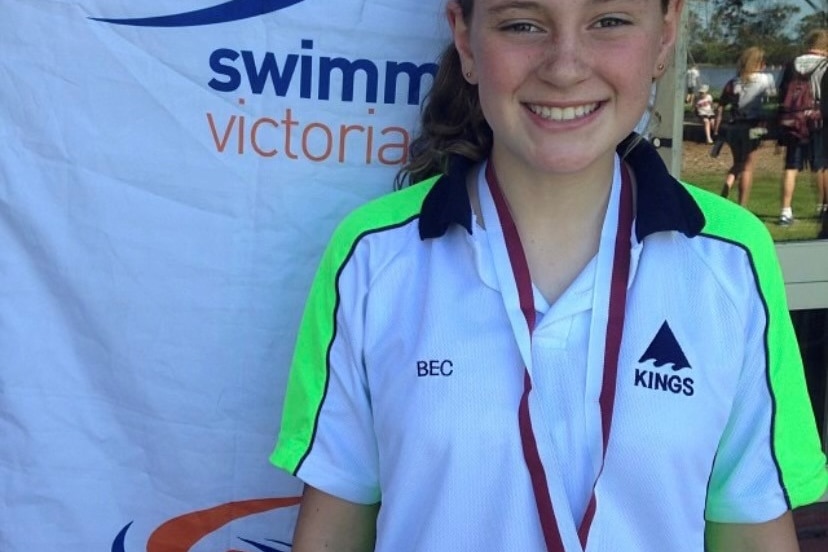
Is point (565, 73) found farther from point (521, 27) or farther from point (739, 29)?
point (739, 29)

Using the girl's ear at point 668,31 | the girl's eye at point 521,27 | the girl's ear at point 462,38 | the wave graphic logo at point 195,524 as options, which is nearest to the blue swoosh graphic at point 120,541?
the wave graphic logo at point 195,524

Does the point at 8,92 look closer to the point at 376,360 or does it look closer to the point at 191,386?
the point at 191,386

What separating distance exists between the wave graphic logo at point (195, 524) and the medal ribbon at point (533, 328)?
2.37 ft

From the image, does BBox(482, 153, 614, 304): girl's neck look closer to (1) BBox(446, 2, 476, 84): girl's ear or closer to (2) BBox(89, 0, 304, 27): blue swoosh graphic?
(1) BBox(446, 2, 476, 84): girl's ear

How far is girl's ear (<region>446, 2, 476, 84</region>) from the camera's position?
1.56 m

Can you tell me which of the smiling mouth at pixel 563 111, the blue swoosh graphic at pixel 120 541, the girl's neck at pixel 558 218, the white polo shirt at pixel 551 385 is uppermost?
the smiling mouth at pixel 563 111

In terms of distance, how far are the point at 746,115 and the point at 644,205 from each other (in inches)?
73.4

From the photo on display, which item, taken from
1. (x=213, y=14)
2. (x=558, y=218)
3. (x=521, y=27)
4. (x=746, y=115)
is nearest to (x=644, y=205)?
(x=558, y=218)

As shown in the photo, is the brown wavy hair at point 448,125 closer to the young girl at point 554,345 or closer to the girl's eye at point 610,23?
the young girl at point 554,345

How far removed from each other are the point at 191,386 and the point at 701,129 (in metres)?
A: 1.80

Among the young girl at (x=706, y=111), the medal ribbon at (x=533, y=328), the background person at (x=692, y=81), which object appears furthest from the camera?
the young girl at (x=706, y=111)

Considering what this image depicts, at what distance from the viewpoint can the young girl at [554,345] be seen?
1.44 meters

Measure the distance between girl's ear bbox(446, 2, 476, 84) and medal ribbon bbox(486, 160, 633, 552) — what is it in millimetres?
163

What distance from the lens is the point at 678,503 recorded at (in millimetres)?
1473
